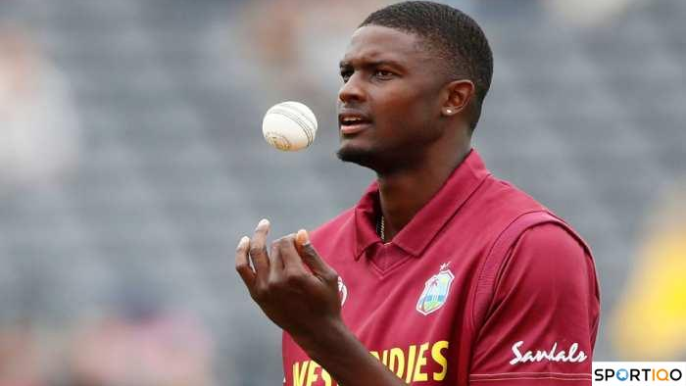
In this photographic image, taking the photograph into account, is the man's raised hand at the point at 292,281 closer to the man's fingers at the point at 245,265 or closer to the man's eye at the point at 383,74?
the man's fingers at the point at 245,265

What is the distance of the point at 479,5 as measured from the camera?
34.7ft

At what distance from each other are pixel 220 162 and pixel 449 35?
688cm

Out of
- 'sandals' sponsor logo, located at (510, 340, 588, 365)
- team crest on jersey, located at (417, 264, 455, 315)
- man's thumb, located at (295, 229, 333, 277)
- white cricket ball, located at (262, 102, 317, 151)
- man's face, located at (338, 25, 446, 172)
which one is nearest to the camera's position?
man's thumb, located at (295, 229, 333, 277)

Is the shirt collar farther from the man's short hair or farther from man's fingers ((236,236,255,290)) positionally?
man's fingers ((236,236,255,290))

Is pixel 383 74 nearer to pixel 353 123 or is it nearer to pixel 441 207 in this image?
pixel 353 123

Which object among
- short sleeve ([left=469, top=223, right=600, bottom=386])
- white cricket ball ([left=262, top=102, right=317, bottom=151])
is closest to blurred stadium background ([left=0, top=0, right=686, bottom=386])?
white cricket ball ([left=262, top=102, right=317, bottom=151])

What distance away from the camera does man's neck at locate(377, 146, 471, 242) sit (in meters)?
3.05

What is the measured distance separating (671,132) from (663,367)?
6.82m

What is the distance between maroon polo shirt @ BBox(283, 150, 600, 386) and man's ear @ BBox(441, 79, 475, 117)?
0.44ft

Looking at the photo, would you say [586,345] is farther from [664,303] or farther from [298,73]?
[298,73]

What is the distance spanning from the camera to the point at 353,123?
298 cm

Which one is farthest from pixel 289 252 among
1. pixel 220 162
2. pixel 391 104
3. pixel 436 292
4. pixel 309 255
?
pixel 220 162

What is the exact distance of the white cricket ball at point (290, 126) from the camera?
3.20 metres

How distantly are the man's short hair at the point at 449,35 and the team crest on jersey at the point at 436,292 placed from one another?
16.7 inches
